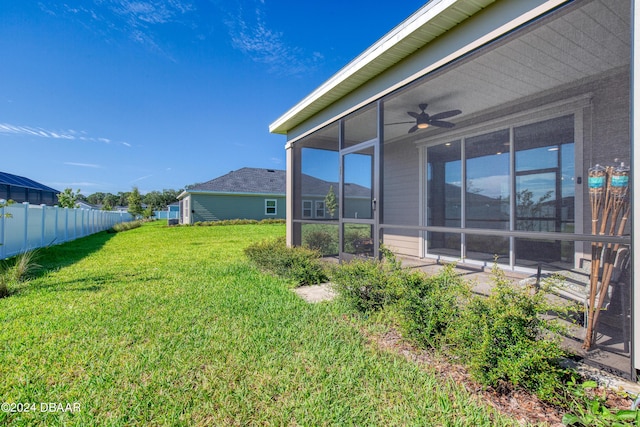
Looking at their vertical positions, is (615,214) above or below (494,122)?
below

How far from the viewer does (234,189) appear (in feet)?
72.7

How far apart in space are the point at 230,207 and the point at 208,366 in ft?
68.7

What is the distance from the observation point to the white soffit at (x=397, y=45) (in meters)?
2.89

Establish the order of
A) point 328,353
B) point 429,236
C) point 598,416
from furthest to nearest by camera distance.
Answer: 1. point 429,236
2. point 328,353
3. point 598,416

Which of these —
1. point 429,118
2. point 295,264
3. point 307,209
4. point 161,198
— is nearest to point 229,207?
point 307,209

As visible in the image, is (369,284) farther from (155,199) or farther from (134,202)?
(155,199)

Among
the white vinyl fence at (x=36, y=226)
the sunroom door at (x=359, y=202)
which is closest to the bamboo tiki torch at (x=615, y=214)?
the sunroom door at (x=359, y=202)

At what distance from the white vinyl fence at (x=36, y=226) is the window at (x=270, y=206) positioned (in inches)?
449

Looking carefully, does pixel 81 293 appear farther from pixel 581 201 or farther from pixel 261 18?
pixel 261 18

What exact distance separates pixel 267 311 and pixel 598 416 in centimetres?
295

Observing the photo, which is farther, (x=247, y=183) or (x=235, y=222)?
(x=247, y=183)

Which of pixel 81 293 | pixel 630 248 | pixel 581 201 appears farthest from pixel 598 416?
pixel 81 293

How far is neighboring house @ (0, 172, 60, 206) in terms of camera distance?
99.7 feet

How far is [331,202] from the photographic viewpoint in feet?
18.4
